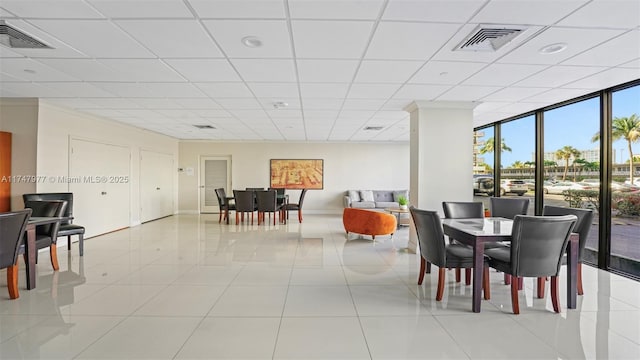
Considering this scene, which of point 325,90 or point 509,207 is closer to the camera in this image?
point 325,90

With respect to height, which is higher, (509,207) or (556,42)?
(556,42)

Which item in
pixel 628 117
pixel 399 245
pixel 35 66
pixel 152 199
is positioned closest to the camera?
pixel 35 66

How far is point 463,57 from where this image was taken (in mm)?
3086

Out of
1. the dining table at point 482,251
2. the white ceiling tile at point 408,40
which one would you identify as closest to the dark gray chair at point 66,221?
the white ceiling tile at point 408,40

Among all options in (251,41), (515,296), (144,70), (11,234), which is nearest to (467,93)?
(515,296)

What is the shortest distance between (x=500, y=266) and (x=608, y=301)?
1.32m

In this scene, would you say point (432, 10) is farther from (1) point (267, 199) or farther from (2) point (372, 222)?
(1) point (267, 199)

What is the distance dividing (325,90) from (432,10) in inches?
83.7

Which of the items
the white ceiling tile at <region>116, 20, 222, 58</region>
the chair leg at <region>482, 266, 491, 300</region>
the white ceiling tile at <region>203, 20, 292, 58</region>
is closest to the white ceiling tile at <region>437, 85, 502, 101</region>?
the chair leg at <region>482, 266, 491, 300</region>

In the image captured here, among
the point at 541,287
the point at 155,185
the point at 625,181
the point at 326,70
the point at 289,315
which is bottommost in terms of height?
the point at 289,315

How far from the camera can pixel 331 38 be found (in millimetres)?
2664

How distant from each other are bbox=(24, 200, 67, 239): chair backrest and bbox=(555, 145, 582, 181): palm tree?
765cm

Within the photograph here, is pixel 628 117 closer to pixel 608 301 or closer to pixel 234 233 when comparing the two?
pixel 608 301

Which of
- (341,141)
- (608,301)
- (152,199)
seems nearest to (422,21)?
(608,301)
